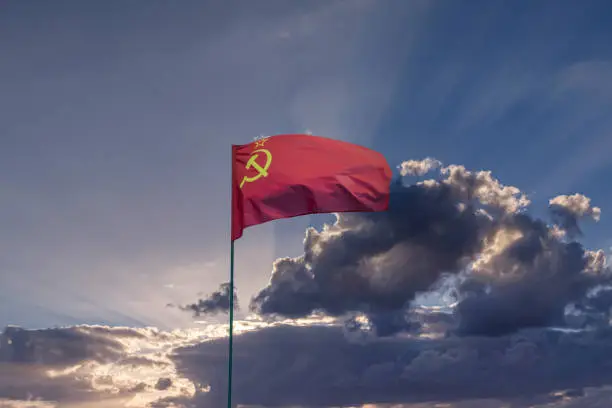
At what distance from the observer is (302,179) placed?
109 ft

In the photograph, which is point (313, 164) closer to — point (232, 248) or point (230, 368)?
point (232, 248)

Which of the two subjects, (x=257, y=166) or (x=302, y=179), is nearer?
(x=302, y=179)

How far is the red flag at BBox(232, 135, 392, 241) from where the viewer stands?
32.6 meters

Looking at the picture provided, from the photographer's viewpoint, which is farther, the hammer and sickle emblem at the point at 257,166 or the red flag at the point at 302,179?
the hammer and sickle emblem at the point at 257,166

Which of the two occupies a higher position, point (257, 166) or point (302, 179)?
point (257, 166)

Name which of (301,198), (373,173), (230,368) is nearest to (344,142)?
(373,173)

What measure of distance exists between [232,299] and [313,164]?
8404 millimetres

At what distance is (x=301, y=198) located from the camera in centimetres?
3294

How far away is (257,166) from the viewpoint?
33.9 meters

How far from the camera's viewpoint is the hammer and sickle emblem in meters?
33.4

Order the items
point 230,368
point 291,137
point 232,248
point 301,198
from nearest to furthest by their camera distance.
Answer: point 230,368 < point 232,248 < point 301,198 < point 291,137

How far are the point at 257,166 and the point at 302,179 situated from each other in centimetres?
247

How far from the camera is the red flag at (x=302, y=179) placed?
32594 millimetres

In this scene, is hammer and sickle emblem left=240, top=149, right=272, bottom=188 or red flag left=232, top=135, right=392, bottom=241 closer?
red flag left=232, top=135, right=392, bottom=241
